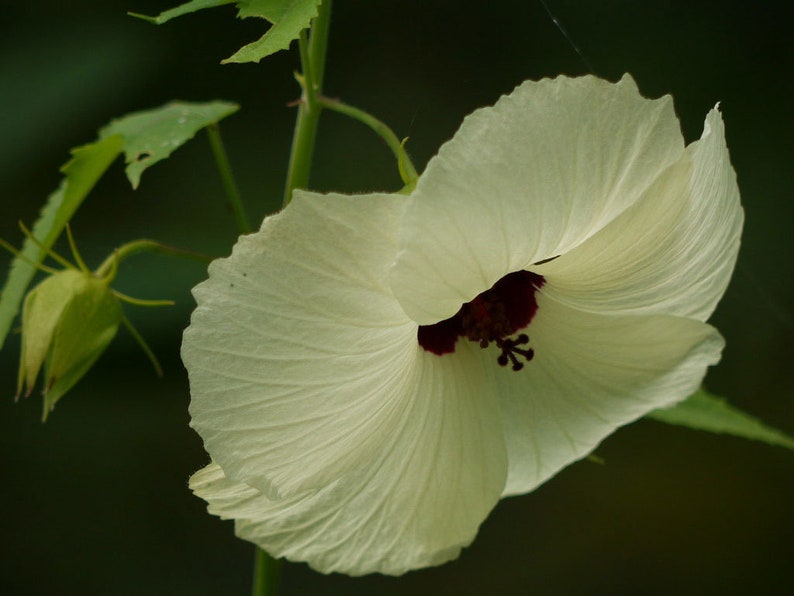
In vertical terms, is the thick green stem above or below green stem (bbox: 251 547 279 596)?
above

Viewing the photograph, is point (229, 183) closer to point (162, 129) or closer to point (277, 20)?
point (162, 129)

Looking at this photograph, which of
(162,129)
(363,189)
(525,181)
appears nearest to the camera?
(525,181)

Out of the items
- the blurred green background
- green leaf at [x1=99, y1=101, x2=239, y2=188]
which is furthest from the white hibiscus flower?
the blurred green background

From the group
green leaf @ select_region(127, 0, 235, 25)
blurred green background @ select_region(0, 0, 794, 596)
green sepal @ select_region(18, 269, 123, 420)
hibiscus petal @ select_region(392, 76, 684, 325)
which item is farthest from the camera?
blurred green background @ select_region(0, 0, 794, 596)

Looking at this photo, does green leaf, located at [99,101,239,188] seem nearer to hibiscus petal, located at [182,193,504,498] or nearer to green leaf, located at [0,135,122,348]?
green leaf, located at [0,135,122,348]

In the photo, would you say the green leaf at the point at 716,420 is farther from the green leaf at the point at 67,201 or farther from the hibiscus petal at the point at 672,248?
the green leaf at the point at 67,201

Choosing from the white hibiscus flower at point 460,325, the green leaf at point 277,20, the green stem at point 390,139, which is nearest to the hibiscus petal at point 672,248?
the white hibiscus flower at point 460,325

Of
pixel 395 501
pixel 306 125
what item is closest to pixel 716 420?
pixel 395 501
